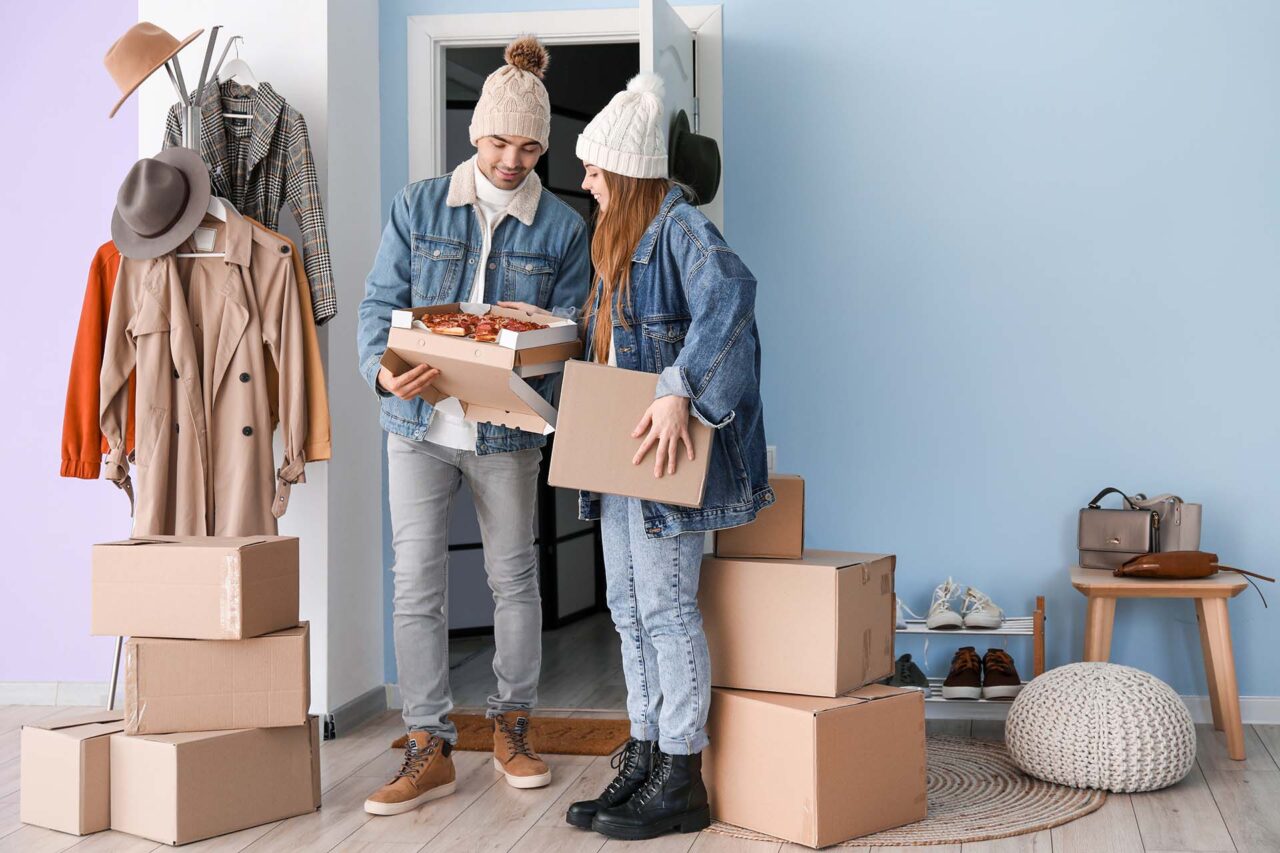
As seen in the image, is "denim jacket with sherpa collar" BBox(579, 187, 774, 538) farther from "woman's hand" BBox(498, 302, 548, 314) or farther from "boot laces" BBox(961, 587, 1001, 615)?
"boot laces" BBox(961, 587, 1001, 615)

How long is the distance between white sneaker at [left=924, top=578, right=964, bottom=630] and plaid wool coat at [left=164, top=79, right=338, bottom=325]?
5.51 feet

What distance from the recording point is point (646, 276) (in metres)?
2.26

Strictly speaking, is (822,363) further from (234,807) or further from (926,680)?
(234,807)

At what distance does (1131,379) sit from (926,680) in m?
0.95

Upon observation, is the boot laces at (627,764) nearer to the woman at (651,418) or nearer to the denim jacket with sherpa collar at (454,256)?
the woman at (651,418)

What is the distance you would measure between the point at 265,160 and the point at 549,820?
176cm

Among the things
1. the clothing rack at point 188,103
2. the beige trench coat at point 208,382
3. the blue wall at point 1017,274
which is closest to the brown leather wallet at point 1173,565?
the blue wall at point 1017,274

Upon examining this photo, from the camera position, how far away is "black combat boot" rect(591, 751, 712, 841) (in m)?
2.28

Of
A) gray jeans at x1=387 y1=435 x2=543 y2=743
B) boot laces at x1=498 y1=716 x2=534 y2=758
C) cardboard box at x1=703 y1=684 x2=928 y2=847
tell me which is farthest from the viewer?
boot laces at x1=498 y1=716 x2=534 y2=758

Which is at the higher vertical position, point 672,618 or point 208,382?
point 208,382

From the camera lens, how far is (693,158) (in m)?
3.10

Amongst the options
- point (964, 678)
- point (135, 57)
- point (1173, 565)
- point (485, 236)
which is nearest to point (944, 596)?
point (964, 678)

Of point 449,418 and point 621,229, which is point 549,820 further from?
point 621,229

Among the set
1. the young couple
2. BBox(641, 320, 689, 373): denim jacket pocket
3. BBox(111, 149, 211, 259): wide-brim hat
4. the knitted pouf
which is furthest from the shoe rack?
BBox(111, 149, 211, 259): wide-brim hat
